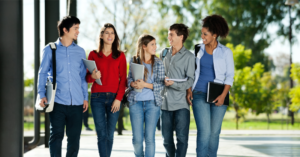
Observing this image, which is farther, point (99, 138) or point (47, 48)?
point (99, 138)

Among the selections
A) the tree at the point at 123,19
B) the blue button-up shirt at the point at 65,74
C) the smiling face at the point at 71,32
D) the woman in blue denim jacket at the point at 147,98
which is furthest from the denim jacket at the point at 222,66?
the tree at the point at 123,19

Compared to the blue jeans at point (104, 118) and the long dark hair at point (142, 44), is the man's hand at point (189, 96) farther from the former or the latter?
the blue jeans at point (104, 118)

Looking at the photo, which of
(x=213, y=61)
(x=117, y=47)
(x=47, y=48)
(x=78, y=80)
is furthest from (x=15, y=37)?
(x=213, y=61)

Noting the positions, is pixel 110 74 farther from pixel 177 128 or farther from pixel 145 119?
pixel 177 128

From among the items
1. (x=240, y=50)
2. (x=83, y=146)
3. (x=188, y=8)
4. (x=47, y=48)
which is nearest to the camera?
(x=47, y=48)

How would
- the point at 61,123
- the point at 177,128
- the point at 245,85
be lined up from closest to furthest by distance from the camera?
the point at 61,123
the point at 177,128
the point at 245,85

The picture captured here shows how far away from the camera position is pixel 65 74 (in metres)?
4.29

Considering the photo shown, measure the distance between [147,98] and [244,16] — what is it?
24249 millimetres

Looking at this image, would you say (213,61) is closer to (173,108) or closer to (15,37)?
(173,108)

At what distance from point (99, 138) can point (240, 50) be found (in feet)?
46.4

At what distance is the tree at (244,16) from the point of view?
1013 inches

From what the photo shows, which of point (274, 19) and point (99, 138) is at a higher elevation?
point (274, 19)

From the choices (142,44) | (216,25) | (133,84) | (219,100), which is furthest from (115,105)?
(216,25)

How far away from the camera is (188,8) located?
2605 centimetres
